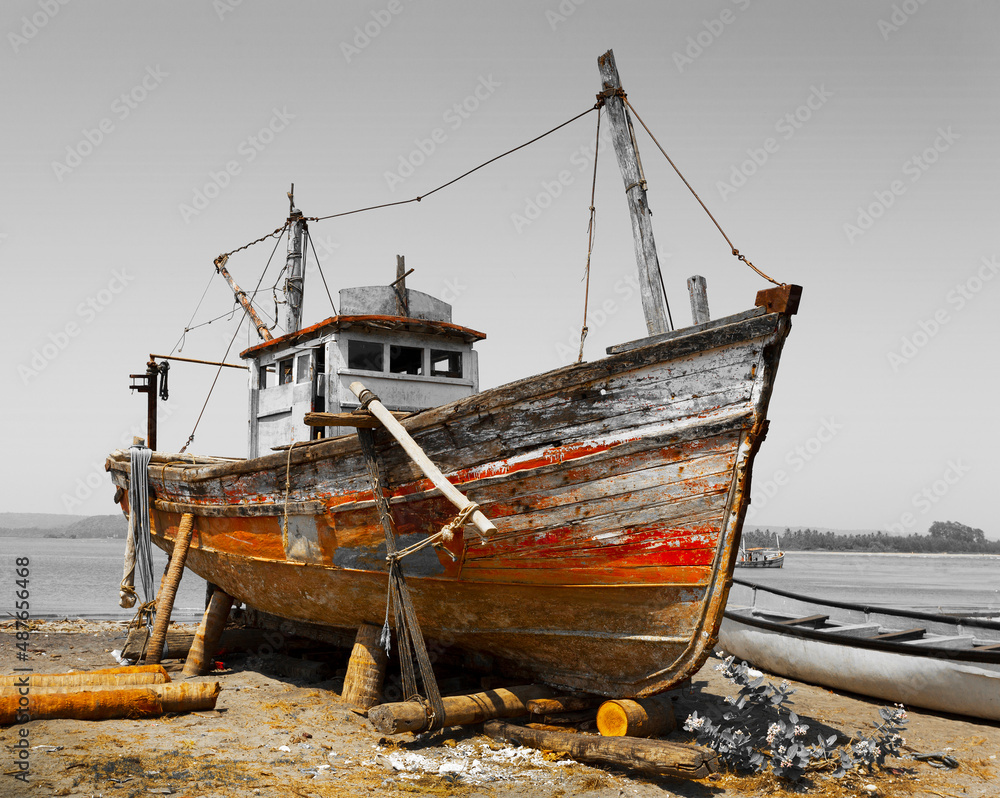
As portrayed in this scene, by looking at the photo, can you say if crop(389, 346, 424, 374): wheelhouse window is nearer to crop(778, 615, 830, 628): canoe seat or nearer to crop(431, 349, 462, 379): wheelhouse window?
crop(431, 349, 462, 379): wheelhouse window

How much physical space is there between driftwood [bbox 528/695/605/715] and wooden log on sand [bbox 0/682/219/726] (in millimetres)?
2970

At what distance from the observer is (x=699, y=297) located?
270 inches

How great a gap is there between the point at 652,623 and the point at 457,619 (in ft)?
5.81

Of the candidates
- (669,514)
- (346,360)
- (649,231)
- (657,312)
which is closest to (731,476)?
(669,514)

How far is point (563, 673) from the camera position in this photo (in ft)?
19.6

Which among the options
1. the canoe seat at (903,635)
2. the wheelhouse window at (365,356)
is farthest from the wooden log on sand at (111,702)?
the canoe seat at (903,635)

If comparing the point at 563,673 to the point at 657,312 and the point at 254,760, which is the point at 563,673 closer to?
the point at 254,760

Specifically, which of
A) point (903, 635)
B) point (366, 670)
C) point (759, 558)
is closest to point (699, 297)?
point (366, 670)

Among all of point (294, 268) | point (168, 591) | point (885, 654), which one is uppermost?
point (294, 268)

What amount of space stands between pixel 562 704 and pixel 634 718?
67cm

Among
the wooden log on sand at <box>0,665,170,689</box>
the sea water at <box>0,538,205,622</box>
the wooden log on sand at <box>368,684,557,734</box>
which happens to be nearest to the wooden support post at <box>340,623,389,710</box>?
the wooden log on sand at <box>368,684,557,734</box>

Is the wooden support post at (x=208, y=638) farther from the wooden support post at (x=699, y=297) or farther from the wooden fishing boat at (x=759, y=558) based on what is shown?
the wooden fishing boat at (x=759, y=558)

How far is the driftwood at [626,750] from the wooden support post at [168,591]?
486cm

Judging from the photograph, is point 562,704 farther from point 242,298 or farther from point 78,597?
point 78,597
